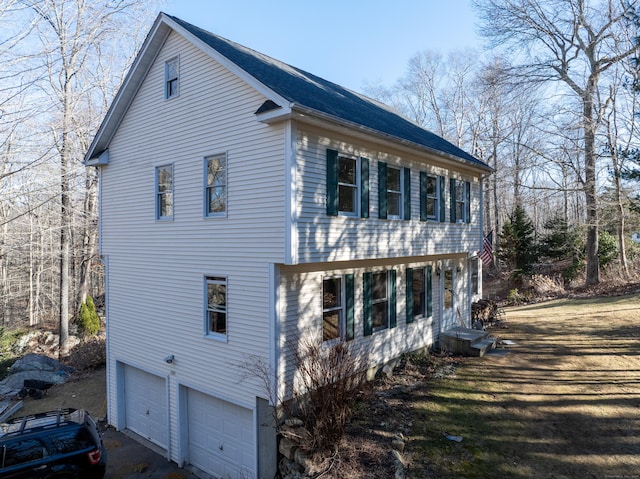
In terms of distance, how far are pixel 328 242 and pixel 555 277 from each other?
25082 mm

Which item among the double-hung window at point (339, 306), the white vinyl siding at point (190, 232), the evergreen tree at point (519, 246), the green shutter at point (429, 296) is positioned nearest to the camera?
the white vinyl siding at point (190, 232)

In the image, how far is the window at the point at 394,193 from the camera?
11141mm

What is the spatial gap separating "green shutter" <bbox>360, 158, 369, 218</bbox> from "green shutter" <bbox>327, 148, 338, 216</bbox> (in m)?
0.97

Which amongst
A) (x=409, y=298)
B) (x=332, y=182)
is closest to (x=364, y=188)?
(x=332, y=182)

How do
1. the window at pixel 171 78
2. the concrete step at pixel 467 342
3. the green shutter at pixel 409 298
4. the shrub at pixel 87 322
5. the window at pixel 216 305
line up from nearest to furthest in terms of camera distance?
the window at pixel 216 305, the window at pixel 171 78, the green shutter at pixel 409 298, the concrete step at pixel 467 342, the shrub at pixel 87 322

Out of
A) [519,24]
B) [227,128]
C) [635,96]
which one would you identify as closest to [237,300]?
[227,128]

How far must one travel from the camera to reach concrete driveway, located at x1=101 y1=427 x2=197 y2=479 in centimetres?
991

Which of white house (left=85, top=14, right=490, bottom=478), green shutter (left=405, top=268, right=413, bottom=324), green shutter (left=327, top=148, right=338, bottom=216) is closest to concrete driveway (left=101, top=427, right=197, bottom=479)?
white house (left=85, top=14, right=490, bottom=478)

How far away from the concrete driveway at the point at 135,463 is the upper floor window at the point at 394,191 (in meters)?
8.64

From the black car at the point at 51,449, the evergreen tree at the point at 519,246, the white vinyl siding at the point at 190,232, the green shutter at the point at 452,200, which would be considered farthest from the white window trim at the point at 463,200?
the evergreen tree at the point at 519,246

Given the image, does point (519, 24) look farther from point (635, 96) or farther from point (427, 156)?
point (427, 156)

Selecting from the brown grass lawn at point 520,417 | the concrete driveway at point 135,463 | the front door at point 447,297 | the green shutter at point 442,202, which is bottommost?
the concrete driveway at point 135,463

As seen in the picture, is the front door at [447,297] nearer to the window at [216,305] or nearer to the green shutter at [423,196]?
the green shutter at [423,196]

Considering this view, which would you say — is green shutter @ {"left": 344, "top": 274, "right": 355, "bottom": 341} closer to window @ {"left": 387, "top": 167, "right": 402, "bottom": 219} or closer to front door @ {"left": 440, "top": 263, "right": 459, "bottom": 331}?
window @ {"left": 387, "top": 167, "right": 402, "bottom": 219}
